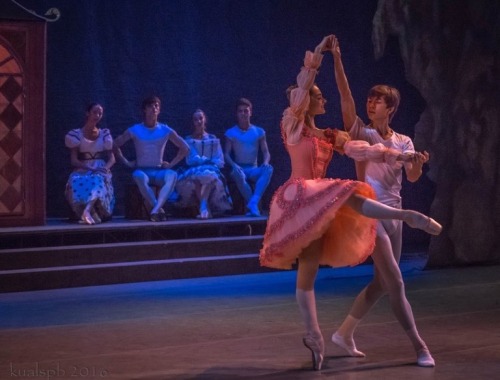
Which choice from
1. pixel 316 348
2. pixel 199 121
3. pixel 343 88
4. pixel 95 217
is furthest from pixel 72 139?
pixel 316 348

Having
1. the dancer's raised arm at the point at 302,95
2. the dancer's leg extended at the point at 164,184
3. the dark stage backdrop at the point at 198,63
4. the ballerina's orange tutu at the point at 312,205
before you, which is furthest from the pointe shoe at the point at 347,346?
the dark stage backdrop at the point at 198,63

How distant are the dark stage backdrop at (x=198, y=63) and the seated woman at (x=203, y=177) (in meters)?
0.80

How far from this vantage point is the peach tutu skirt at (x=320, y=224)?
5.69m

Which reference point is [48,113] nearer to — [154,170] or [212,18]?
[154,170]

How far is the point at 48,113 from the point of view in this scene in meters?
11.4

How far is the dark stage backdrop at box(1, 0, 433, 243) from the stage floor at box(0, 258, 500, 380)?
9.20 ft

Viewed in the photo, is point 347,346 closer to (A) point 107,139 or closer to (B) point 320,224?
(B) point 320,224

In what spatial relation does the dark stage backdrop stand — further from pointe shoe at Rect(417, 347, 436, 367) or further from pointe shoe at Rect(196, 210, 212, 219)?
pointe shoe at Rect(417, 347, 436, 367)

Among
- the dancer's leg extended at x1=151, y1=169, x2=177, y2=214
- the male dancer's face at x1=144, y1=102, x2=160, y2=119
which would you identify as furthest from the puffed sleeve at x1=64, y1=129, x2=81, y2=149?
the dancer's leg extended at x1=151, y1=169, x2=177, y2=214

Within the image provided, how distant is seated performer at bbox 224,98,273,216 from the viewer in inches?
456

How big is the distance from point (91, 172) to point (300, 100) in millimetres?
5218

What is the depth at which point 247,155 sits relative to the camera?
11.7 metres

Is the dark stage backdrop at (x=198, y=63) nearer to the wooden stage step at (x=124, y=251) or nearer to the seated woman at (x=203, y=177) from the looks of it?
the seated woman at (x=203, y=177)

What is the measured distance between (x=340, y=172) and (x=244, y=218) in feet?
7.05
